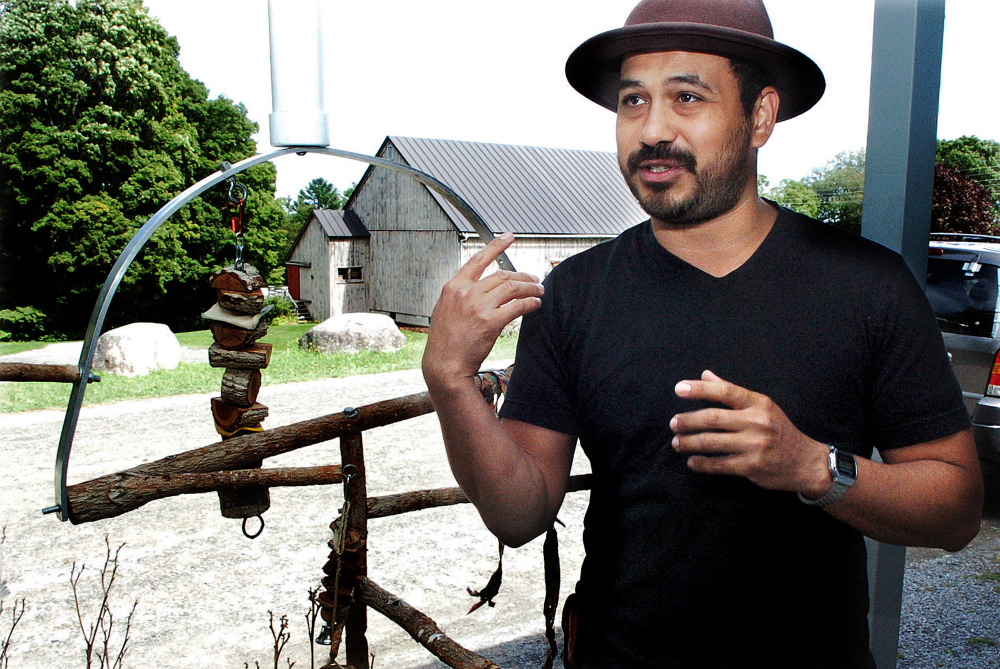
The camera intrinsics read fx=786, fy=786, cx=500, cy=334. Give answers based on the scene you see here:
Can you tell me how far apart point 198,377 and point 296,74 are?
10.2 metres

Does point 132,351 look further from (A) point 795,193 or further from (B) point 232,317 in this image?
(A) point 795,193

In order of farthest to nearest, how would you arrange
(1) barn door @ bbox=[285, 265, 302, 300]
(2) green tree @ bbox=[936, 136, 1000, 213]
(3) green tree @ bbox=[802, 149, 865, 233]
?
(1) barn door @ bbox=[285, 265, 302, 300] → (2) green tree @ bbox=[936, 136, 1000, 213] → (3) green tree @ bbox=[802, 149, 865, 233]

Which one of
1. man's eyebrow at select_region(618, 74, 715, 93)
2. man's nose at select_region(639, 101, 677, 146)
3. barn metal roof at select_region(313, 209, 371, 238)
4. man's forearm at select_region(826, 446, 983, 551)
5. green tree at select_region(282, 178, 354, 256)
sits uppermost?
green tree at select_region(282, 178, 354, 256)

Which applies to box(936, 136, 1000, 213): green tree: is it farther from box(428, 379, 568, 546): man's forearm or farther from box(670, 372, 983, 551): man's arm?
box(428, 379, 568, 546): man's forearm

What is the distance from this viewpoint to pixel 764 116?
1.34 meters

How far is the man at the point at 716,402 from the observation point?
118 cm

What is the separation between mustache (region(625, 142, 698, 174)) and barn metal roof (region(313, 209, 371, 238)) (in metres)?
19.3

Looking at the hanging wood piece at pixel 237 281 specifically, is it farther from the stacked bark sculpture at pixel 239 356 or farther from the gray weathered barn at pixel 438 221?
the gray weathered barn at pixel 438 221

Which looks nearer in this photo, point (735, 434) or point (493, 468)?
point (735, 434)

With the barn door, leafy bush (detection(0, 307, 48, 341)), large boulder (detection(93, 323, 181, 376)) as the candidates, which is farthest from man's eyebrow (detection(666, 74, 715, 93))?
the barn door

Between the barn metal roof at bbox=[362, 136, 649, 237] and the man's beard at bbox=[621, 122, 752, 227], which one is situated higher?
the barn metal roof at bbox=[362, 136, 649, 237]

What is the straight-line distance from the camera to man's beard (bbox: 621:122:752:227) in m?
1.24

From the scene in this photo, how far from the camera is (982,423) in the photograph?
14.0ft

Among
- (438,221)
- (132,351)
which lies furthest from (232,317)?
(438,221)
